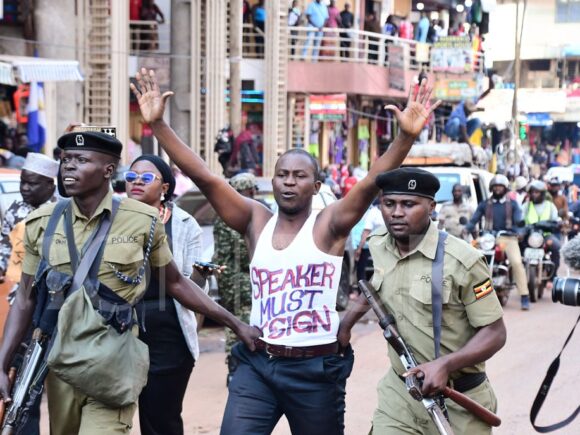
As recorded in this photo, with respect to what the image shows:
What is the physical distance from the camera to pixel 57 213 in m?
4.90

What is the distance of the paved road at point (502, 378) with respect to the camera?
27.9 ft

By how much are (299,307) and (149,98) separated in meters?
1.18

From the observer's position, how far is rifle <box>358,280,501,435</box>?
4.64 m

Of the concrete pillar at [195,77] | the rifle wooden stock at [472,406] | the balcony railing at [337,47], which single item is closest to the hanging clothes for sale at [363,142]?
the balcony railing at [337,47]

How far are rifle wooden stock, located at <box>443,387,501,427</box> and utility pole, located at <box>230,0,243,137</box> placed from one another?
20604 mm

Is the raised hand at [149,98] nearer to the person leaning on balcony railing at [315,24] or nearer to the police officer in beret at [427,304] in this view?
the police officer in beret at [427,304]

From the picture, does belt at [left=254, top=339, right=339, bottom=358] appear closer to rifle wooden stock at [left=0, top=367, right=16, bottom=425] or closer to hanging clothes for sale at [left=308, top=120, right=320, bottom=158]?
rifle wooden stock at [left=0, top=367, right=16, bottom=425]

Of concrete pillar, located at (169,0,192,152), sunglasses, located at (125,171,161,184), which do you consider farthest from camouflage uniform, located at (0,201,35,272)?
concrete pillar, located at (169,0,192,152)

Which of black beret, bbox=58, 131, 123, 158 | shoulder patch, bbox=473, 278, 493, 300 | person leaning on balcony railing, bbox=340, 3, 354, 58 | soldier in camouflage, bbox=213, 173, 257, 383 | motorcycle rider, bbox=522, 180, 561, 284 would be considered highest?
person leaning on balcony railing, bbox=340, 3, 354, 58

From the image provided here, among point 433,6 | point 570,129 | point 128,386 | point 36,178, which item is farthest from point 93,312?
point 570,129

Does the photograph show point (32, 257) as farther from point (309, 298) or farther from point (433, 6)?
point (433, 6)

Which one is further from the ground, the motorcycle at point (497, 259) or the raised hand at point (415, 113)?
the raised hand at point (415, 113)

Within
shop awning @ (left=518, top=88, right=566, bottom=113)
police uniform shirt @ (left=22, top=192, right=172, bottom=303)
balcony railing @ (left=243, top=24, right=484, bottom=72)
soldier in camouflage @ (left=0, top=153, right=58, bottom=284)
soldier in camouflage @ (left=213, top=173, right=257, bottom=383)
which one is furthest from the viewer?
shop awning @ (left=518, top=88, right=566, bottom=113)

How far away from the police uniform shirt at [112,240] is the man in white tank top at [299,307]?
0.57 meters
